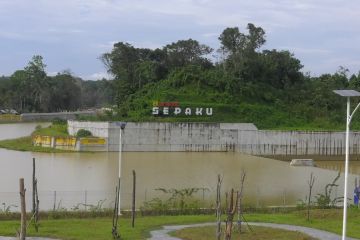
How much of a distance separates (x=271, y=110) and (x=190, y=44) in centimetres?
2759

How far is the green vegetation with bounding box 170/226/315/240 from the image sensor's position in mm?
21469

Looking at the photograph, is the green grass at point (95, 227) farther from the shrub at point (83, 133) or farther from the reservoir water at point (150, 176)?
the shrub at point (83, 133)

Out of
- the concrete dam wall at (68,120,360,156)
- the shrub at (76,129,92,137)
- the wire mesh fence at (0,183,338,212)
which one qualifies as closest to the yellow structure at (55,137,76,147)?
the shrub at (76,129,92,137)

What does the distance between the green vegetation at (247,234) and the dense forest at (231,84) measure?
45446 millimetres

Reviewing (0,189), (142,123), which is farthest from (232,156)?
(0,189)

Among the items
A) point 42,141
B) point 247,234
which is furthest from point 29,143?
point 247,234

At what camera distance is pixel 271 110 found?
76375 mm

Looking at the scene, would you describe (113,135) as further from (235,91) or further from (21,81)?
(21,81)

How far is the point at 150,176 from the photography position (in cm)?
4419

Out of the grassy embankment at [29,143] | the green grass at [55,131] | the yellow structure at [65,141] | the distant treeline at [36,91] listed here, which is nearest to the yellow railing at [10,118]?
the distant treeline at [36,91]

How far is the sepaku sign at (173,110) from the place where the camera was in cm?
6950

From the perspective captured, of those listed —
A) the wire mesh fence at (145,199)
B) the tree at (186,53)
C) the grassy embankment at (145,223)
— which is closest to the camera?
the grassy embankment at (145,223)

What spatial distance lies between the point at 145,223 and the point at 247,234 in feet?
14.7

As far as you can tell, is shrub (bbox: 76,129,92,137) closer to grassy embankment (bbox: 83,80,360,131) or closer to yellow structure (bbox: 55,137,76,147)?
yellow structure (bbox: 55,137,76,147)
